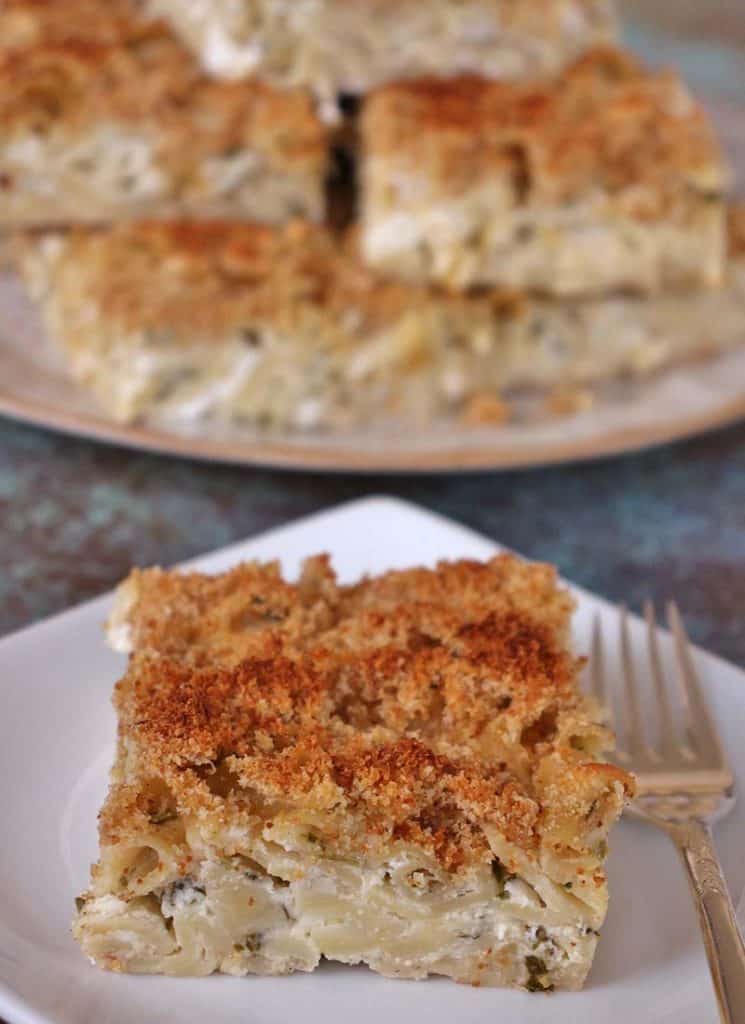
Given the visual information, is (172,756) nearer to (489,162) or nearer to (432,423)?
(432,423)

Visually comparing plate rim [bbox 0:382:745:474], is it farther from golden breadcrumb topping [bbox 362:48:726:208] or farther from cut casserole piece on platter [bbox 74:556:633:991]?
cut casserole piece on platter [bbox 74:556:633:991]

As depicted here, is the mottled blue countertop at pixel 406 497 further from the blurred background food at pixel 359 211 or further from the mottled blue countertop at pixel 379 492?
the blurred background food at pixel 359 211

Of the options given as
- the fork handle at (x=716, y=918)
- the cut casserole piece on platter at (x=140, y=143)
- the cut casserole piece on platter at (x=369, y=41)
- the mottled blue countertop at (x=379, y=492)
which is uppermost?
the cut casserole piece on platter at (x=369, y=41)

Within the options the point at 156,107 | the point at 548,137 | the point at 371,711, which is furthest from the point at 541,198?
the point at 371,711

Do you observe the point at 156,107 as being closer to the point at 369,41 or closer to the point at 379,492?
the point at 369,41

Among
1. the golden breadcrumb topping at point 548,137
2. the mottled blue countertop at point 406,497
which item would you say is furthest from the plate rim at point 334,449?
the golden breadcrumb topping at point 548,137

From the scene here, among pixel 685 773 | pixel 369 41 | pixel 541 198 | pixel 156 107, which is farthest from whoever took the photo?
pixel 369 41
